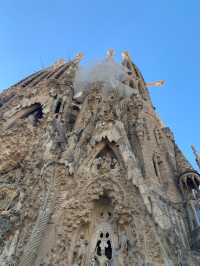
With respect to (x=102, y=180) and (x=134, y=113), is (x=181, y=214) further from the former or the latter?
(x=134, y=113)

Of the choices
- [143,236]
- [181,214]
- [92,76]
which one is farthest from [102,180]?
[92,76]

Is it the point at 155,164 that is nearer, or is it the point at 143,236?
the point at 143,236

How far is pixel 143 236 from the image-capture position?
632 cm

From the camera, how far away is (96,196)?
24.1 feet

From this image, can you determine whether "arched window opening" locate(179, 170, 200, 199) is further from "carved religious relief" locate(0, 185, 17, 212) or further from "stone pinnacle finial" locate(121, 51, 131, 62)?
"stone pinnacle finial" locate(121, 51, 131, 62)

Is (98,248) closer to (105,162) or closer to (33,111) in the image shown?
(105,162)

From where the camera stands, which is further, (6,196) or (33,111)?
(33,111)

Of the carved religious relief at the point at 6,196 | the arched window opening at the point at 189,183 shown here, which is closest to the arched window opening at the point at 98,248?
the carved religious relief at the point at 6,196

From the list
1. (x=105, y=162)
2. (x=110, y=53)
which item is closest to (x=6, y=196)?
(x=105, y=162)

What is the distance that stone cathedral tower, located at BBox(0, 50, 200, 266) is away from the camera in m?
6.29

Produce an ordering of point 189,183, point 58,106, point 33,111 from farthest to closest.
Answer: point 33,111 → point 58,106 → point 189,183

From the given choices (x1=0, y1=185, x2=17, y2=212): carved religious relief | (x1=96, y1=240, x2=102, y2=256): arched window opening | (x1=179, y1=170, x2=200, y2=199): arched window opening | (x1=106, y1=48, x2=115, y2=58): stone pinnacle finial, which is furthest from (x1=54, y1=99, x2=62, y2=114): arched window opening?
(x1=106, y1=48, x2=115, y2=58): stone pinnacle finial

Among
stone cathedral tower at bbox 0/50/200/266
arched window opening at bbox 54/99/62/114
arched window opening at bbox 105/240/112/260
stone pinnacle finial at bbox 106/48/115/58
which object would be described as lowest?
arched window opening at bbox 105/240/112/260

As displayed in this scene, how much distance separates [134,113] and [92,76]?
28.4 feet
